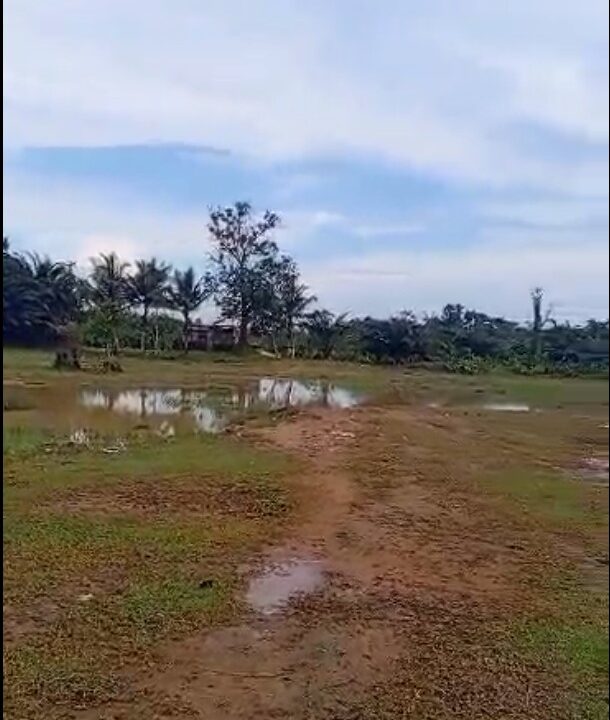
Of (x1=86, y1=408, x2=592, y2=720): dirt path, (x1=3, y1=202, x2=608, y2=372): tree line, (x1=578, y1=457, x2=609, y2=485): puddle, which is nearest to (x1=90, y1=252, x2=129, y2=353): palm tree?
(x1=3, y1=202, x2=608, y2=372): tree line

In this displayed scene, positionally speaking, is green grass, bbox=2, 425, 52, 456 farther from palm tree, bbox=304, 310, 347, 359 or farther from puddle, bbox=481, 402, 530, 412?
puddle, bbox=481, 402, 530, 412

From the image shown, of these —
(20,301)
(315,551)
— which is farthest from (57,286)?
(315,551)

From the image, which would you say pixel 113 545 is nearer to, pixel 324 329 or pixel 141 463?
pixel 141 463

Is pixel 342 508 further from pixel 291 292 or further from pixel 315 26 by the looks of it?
pixel 315 26

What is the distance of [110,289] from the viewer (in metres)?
1.03

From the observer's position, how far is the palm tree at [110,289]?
1024mm

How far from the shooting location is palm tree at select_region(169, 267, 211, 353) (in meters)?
1.08

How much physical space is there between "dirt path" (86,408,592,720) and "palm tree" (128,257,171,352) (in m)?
0.33

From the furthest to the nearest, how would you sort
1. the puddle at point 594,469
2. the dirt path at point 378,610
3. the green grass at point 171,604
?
the green grass at point 171,604 < the dirt path at point 378,610 < the puddle at point 594,469

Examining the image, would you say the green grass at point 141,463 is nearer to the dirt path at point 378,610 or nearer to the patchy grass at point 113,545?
the patchy grass at point 113,545

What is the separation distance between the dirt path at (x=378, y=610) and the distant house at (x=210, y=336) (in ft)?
0.70

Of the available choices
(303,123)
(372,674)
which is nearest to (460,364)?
(303,123)

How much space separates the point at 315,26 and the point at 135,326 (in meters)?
0.44

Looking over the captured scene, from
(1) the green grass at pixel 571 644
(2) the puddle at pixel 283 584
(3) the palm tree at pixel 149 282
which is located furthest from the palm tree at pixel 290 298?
(2) the puddle at pixel 283 584
